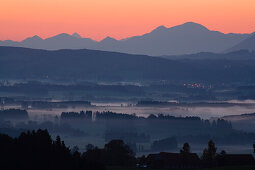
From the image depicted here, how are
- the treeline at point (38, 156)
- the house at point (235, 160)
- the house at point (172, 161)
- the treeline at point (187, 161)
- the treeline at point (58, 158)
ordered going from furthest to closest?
the house at point (172, 161)
the treeline at point (187, 161)
the house at point (235, 160)
the treeline at point (58, 158)
the treeline at point (38, 156)

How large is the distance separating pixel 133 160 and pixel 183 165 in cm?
879

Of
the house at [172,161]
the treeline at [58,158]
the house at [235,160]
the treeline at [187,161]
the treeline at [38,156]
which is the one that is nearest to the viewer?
the treeline at [38,156]

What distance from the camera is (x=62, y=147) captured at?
117 meters

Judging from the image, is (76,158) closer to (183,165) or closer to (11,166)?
A: (11,166)

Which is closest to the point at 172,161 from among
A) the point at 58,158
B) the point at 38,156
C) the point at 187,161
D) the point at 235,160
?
the point at 187,161

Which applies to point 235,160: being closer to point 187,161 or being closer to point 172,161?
point 187,161

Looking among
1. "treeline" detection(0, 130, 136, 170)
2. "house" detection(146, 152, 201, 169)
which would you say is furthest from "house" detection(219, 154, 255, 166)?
"treeline" detection(0, 130, 136, 170)

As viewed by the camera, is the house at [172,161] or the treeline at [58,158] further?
the house at [172,161]

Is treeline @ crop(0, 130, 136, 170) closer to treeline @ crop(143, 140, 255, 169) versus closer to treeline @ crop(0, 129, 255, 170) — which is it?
treeline @ crop(0, 129, 255, 170)

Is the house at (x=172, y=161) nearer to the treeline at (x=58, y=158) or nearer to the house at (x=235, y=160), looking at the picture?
the treeline at (x=58, y=158)

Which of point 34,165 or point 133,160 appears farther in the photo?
point 133,160

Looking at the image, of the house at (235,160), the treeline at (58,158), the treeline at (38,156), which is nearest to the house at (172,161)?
the treeline at (58,158)

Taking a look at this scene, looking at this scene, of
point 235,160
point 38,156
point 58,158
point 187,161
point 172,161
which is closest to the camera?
point 38,156

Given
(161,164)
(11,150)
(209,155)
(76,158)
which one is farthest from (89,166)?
(209,155)
